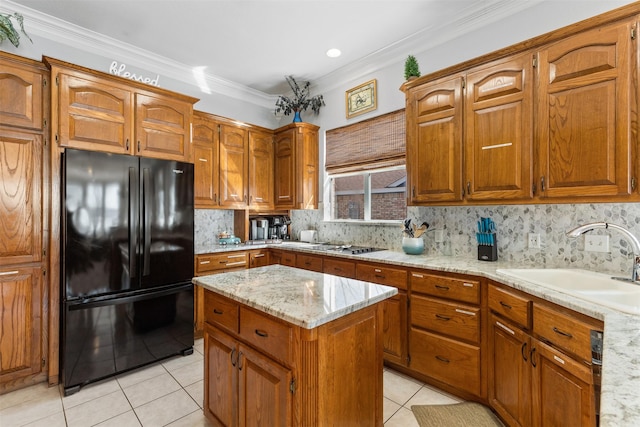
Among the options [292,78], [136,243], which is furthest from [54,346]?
[292,78]

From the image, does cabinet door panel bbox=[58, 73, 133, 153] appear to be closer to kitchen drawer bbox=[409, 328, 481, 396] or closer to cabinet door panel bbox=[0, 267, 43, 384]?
cabinet door panel bbox=[0, 267, 43, 384]

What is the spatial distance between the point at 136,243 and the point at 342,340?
2008 millimetres

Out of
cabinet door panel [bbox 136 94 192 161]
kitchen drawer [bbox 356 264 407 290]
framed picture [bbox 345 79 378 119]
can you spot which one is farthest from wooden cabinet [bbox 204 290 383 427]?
framed picture [bbox 345 79 378 119]

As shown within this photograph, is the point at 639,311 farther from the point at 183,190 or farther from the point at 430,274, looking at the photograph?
the point at 183,190

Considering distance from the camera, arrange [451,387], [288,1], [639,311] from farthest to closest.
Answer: [288,1] → [451,387] → [639,311]

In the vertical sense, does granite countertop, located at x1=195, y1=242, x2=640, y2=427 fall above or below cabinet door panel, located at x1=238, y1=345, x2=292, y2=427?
above

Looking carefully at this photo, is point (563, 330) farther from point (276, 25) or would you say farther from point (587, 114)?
point (276, 25)

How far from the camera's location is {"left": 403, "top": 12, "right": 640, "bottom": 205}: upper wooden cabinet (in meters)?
1.76

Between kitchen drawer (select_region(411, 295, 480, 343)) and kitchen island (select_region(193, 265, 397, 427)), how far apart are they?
0.84 metres

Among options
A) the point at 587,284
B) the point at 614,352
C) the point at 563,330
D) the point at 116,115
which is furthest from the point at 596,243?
the point at 116,115

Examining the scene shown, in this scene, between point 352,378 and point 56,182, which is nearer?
point 352,378

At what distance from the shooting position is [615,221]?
2.01 m

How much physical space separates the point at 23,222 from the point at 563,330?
3.48m

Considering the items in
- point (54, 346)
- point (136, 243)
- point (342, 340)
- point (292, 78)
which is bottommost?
point (54, 346)
